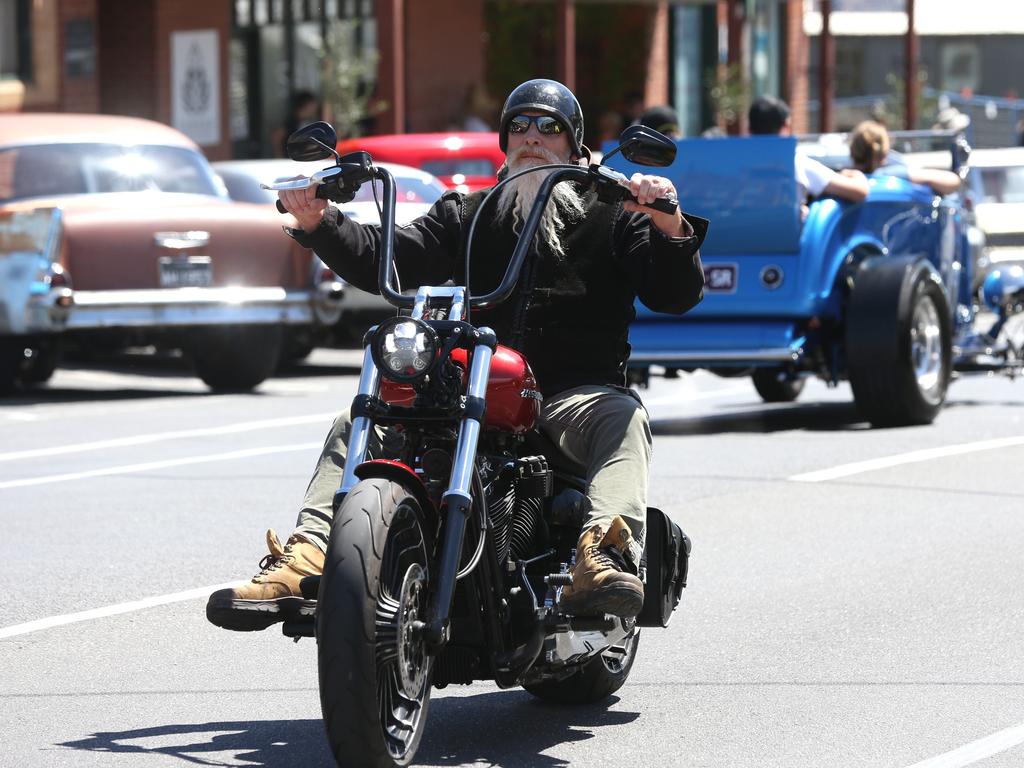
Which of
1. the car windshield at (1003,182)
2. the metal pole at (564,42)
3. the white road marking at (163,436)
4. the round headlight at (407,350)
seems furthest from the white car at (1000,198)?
Answer: the round headlight at (407,350)

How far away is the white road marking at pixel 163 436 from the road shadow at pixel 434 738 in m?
6.28

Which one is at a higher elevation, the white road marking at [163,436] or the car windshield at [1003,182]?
the car windshield at [1003,182]

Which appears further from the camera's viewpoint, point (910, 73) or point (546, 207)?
point (910, 73)

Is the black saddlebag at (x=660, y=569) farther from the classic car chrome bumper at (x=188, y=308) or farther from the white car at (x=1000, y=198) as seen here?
the white car at (x=1000, y=198)

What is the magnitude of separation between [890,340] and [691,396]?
2.94 metres

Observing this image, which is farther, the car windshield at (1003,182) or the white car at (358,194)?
the car windshield at (1003,182)

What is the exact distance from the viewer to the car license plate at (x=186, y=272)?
1418 cm

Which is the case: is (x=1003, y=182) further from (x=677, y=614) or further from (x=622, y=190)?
(x=622, y=190)

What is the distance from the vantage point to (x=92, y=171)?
49.5ft

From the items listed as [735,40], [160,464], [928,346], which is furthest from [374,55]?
[160,464]

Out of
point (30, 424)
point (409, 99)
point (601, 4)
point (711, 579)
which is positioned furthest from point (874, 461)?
point (601, 4)

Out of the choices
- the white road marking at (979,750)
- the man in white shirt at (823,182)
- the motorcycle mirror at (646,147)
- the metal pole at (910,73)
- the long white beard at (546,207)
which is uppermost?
the metal pole at (910,73)

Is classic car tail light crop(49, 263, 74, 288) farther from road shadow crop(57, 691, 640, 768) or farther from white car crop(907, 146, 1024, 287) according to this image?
white car crop(907, 146, 1024, 287)

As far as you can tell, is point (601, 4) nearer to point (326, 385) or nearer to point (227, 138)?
point (227, 138)
